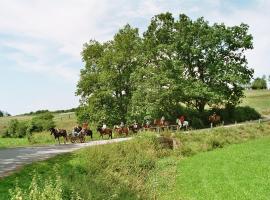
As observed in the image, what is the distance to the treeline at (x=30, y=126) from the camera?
7244 cm

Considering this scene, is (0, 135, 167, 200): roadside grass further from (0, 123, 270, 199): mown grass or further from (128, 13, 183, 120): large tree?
(128, 13, 183, 120): large tree

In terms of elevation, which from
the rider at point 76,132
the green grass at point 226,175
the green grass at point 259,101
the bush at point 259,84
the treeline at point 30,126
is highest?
the bush at point 259,84

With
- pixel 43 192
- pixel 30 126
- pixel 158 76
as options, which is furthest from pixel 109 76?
pixel 43 192

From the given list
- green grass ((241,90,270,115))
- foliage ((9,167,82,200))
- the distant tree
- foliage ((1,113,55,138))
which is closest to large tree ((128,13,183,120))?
foliage ((1,113,55,138))

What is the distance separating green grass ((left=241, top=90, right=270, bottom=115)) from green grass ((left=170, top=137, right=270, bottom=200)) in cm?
4504

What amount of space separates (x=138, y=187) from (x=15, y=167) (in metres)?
6.53

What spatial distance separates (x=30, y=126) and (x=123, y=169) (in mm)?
44890

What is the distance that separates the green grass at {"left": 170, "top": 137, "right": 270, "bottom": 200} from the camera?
2572cm

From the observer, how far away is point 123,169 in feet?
99.5

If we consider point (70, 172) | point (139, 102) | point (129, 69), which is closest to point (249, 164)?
point (70, 172)

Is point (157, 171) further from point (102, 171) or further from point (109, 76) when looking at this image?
point (109, 76)

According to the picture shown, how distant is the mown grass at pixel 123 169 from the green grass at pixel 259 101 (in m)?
44.2

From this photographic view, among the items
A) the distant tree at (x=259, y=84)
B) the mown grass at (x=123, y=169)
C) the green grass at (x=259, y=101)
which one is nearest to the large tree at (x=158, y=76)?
the mown grass at (x=123, y=169)

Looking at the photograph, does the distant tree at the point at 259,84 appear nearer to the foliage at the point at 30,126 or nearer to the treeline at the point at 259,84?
the treeline at the point at 259,84
